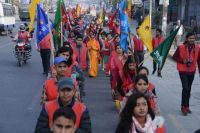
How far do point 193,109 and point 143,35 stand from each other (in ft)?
6.22

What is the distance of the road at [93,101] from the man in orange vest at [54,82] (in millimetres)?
2449

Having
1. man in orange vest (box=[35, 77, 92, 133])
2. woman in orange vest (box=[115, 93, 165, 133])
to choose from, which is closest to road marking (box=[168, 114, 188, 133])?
woman in orange vest (box=[115, 93, 165, 133])

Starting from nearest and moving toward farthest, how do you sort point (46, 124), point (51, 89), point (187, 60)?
point (46, 124) < point (51, 89) < point (187, 60)

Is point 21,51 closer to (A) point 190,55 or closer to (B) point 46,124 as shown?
(A) point 190,55

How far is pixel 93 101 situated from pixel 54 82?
5221mm

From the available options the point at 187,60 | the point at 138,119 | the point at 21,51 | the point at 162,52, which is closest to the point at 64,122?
the point at 138,119

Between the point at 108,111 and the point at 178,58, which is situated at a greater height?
the point at 178,58

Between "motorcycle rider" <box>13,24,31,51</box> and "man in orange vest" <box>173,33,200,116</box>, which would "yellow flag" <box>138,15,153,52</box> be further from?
"motorcycle rider" <box>13,24,31,51</box>

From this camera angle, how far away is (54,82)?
5938 millimetres

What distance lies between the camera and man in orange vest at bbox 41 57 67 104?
19.5ft

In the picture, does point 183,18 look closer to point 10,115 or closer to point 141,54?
point 141,54

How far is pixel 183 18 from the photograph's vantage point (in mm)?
44656

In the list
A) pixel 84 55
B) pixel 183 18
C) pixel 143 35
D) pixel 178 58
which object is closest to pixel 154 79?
pixel 84 55

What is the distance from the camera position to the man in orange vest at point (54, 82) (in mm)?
5930
